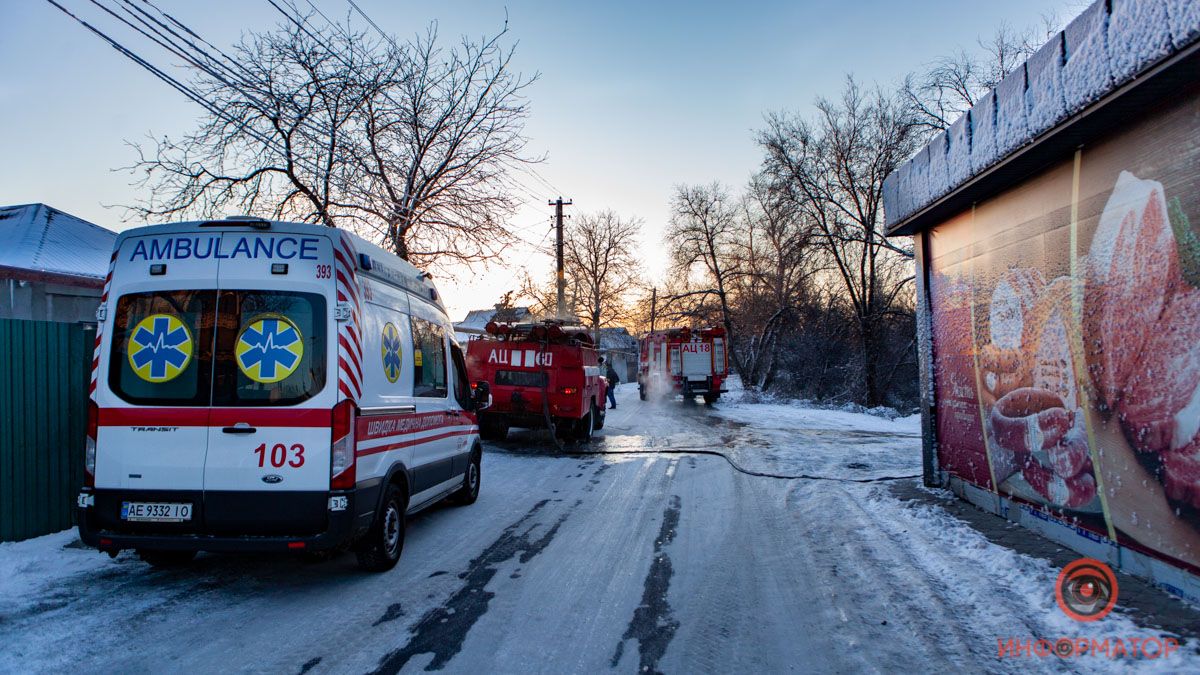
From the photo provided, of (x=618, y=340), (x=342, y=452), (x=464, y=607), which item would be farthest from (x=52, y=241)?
(x=618, y=340)

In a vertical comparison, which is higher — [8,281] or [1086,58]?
[1086,58]

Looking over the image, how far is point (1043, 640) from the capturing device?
360 cm

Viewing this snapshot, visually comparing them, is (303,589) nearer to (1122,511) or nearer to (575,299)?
(1122,511)

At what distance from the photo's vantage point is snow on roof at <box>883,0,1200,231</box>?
3.45 meters

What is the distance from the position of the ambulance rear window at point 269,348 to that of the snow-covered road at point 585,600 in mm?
1455

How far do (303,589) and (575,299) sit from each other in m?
44.3

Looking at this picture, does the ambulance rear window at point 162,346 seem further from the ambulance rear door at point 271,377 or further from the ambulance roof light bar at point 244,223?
the ambulance roof light bar at point 244,223

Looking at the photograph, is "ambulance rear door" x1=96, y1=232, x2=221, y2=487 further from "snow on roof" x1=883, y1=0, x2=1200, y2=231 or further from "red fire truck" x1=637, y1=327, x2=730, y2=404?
"red fire truck" x1=637, y1=327, x2=730, y2=404

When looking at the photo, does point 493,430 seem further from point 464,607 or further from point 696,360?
point 696,360

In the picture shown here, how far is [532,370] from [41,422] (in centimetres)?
782

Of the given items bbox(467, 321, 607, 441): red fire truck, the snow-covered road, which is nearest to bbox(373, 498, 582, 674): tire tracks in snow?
the snow-covered road

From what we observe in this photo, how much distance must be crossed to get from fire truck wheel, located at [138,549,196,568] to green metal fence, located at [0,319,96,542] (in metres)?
1.50

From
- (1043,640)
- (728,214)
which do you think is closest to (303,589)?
(1043,640)

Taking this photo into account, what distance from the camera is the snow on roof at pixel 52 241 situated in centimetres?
1061
